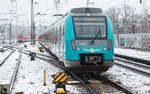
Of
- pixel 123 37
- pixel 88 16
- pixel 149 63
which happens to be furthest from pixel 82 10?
pixel 123 37

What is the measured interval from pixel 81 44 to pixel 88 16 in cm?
144

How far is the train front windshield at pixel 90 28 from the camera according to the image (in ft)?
32.0

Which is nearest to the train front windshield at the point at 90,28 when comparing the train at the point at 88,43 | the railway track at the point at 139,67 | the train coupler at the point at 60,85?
the train at the point at 88,43

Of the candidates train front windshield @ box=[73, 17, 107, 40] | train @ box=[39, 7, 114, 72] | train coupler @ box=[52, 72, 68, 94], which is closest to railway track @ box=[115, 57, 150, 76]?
train @ box=[39, 7, 114, 72]

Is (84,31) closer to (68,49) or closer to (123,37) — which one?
(68,49)

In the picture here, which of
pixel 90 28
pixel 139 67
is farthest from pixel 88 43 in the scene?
pixel 139 67

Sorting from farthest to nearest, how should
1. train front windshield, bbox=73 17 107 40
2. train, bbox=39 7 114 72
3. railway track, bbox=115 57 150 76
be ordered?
railway track, bbox=115 57 150 76 < train front windshield, bbox=73 17 107 40 < train, bbox=39 7 114 72

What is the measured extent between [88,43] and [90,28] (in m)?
0.73

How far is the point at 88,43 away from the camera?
378 inches

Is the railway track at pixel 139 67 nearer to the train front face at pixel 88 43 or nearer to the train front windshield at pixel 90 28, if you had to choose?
the train front face at pixel 88 43

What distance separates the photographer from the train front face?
9.51m

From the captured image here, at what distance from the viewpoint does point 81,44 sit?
9539 mm

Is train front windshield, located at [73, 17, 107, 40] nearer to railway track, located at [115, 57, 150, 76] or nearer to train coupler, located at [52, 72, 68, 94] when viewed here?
train coupler, located at [52, 72, 68, 94]

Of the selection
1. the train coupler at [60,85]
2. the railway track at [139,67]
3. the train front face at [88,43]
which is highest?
the train front face at [88,43]
